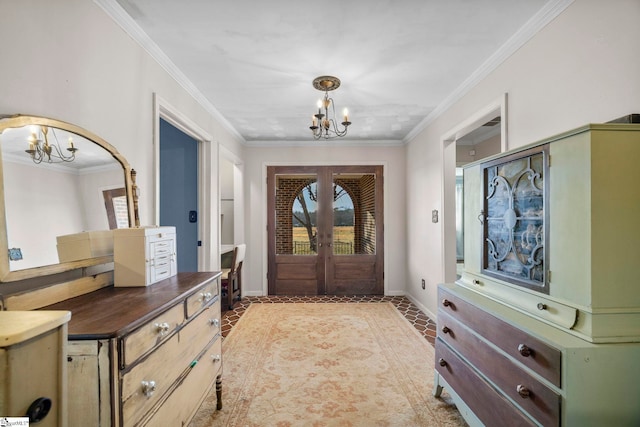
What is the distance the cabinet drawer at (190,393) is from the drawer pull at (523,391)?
1.57 meters

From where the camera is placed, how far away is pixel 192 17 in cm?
183

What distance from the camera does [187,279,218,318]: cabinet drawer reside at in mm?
1559

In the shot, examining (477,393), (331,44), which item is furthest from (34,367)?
(331,44)

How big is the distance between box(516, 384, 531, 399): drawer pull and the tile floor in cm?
186

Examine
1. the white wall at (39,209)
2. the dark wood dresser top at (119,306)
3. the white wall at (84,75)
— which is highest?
the white wall at (84,75)

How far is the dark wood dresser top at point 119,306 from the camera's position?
983 mm

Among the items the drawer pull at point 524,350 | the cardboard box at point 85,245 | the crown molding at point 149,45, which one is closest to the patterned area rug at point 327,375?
the drawer pull at point 524,350

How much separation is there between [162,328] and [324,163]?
391 centimetres

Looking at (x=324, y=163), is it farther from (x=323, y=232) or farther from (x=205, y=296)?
(x=205, y=296)

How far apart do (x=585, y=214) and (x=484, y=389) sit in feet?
3.35

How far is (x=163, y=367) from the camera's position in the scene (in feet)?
4.20

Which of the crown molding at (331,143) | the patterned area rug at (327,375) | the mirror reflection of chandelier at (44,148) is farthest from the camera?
the crown molding at (331,143)

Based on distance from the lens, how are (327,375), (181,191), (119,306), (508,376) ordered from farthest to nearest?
(181,191), (327,375), (508,376), (119,306)

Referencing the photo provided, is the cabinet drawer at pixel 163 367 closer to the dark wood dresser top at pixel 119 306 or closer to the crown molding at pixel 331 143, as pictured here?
the dark wood dresser top at pixel 119 306
